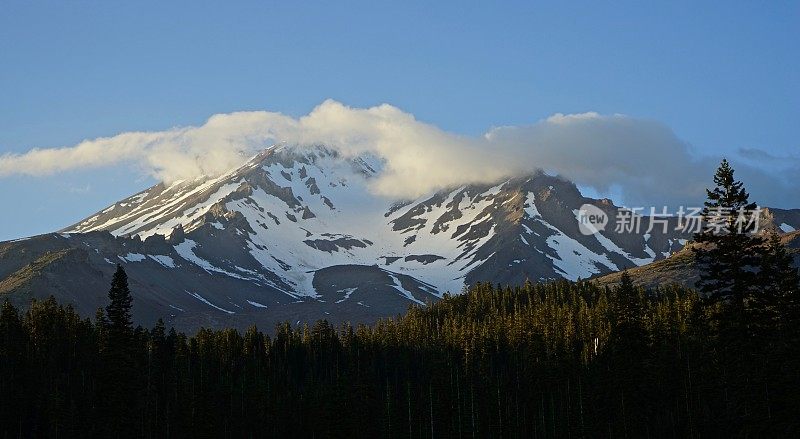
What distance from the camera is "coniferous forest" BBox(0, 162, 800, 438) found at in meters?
57.4

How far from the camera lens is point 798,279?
61812 mm

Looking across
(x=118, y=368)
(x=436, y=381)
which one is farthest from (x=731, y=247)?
(x=436, y=381)

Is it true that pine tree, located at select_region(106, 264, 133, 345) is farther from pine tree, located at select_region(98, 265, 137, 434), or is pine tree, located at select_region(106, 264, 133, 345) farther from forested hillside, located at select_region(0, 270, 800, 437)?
forested hillside, located at select_region(0, 270, 800, 437)

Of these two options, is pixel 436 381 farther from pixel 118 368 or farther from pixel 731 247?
pixel 731 247

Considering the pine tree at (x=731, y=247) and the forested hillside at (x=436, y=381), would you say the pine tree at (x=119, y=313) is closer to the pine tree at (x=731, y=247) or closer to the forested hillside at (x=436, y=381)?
the forested hillside at (x=436, y=381)

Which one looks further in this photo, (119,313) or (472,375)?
(472,375)

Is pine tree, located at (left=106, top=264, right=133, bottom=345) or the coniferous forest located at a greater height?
pine tree, located at (left=106, top=264, right=133, bottom=345)

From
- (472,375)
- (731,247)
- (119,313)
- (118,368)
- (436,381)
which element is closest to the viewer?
(731,247)

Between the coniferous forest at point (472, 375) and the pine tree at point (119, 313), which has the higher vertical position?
the pine tree at point (119, 313)

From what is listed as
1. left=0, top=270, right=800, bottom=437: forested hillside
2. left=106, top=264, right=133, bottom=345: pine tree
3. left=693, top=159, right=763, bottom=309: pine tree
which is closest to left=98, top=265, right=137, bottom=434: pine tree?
left=106, top=264, right=133, bottom=345: pine tree

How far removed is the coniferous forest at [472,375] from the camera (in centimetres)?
5738

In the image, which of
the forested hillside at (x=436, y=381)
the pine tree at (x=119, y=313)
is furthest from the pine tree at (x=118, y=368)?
the forested hillside at (x=436, y=381)

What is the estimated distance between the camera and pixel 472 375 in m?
149

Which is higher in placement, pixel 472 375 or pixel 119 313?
pixel 119 313
